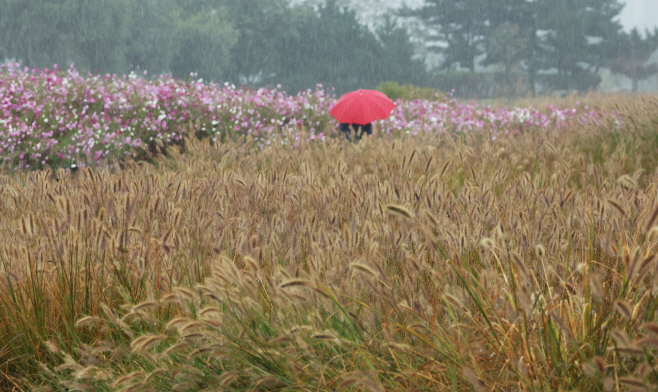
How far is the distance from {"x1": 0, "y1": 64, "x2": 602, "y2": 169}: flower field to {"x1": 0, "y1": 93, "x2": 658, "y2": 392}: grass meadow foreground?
19.4ft

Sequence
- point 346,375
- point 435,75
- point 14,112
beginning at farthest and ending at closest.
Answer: point 435,75
point 14,112
point 346,375

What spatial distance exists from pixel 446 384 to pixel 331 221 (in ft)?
5.10

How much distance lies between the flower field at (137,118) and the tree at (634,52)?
30.6 meters

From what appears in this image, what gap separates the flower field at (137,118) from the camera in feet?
31.9

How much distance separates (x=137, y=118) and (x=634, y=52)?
38.8 meters

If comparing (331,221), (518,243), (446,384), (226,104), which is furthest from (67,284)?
(226,104)

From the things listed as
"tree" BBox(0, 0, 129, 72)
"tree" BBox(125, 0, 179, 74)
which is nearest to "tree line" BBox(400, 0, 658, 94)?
"tree" BBox(125, 0, 179, 74)

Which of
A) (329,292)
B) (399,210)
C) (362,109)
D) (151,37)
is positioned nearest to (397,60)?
(151,37)

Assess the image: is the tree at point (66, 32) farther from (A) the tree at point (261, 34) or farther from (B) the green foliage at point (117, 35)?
(A) the tree at point (261, 34)

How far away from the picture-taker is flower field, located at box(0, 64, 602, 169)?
9719mm

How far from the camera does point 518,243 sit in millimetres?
2609

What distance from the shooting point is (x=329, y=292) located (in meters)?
1.79

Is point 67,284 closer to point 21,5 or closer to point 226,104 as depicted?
point 226,104

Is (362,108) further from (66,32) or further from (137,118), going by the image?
(66,32)
